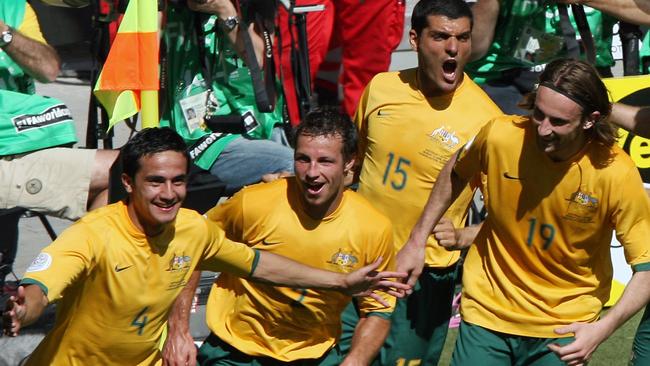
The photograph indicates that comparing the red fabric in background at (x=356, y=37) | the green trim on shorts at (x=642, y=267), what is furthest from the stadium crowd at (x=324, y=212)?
the red fabric in background at (x=356, y=37)

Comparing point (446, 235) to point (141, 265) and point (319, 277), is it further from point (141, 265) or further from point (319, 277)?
point (141, 265)

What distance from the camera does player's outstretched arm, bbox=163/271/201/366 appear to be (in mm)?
6816

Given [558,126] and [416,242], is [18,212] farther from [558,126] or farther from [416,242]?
[558,126]

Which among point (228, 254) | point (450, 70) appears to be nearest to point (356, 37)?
point (450, 70)

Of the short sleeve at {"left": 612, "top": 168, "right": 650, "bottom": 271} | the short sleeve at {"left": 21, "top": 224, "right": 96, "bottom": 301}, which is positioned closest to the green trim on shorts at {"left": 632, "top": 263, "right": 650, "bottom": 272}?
the short sleeve at {"left": 612, "top": 168, "right": 650, "bottom": 271}

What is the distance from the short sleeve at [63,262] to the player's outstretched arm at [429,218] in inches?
A: 60.1

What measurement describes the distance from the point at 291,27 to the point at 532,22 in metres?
1.60

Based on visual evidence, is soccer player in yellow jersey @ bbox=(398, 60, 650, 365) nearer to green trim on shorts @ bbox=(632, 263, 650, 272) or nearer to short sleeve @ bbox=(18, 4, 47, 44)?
green trim on shorts @ bbox=(632, 263, 650, 272)

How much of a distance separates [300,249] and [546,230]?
3.73ft

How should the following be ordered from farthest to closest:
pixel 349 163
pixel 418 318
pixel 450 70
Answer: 1. pixel 418 318
2. pixel 450 70
3. pixel 349 163

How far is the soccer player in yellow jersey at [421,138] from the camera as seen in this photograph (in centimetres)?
754

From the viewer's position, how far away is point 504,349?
6.75 meters

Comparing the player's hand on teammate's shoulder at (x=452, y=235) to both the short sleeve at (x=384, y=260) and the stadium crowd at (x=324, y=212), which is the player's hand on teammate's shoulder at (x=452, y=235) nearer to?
the stadium crowd at (x=324, y=212)

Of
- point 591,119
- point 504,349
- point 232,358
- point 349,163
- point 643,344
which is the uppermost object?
point 591,119
